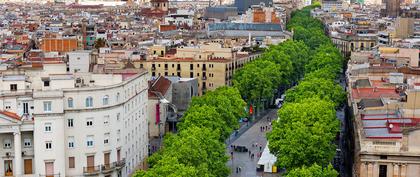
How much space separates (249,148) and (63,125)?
34534 mm

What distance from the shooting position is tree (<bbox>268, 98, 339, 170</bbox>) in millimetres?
Answer: 71688

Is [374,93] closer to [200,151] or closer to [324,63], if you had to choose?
[200,151]

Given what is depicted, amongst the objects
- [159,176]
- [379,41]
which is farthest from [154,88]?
[379,41]

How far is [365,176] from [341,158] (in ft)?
101

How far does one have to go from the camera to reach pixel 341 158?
90562mm

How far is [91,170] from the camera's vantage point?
71.5 metres

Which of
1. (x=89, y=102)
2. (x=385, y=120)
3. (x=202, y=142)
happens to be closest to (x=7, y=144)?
(x=89, y=102)

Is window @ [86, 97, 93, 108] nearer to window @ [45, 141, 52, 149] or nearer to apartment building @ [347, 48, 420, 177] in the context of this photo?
window @ [45, 141, 52, 149]

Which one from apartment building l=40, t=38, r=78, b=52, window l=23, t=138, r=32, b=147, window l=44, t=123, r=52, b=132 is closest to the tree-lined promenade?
window l=44, t=123, r=52, b=132

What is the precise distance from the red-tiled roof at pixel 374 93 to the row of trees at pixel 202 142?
15383 mm

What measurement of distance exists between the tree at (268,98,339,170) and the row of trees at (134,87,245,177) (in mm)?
5740

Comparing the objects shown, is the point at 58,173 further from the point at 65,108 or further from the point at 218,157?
the point at 218,157

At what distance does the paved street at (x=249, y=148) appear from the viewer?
8525 centimetres

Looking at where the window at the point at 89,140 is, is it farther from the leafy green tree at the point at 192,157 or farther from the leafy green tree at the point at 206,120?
the leafy green tree at the point at 206,120
